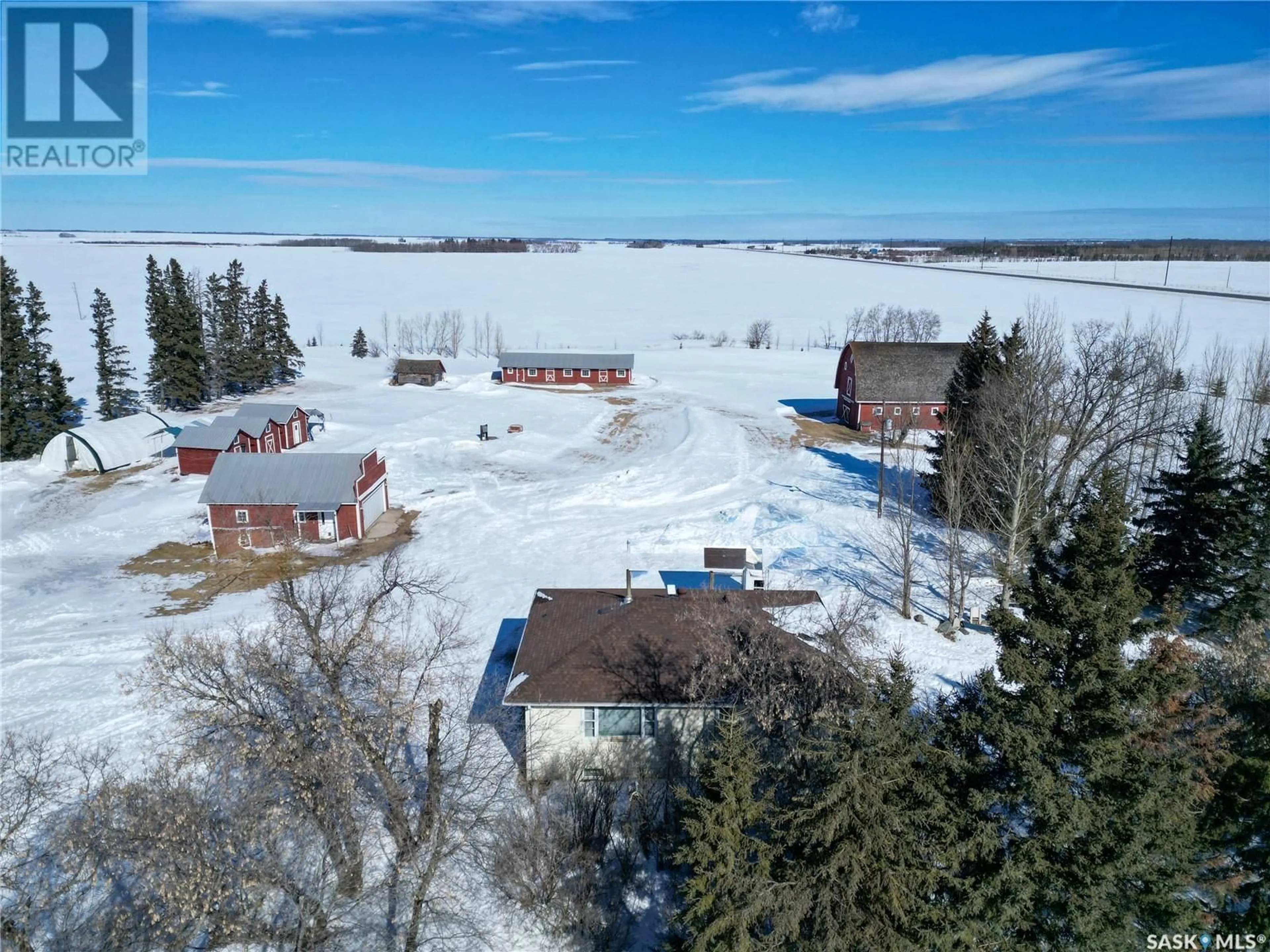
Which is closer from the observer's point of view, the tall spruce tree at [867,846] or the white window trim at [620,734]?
the tall spruce tree at [867,846]

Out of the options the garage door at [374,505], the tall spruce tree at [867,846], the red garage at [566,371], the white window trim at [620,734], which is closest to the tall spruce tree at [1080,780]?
the tall spruce tree at [867,846]

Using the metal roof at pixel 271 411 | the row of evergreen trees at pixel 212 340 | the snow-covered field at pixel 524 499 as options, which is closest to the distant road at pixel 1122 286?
the snow-covered field at pixel 524 499

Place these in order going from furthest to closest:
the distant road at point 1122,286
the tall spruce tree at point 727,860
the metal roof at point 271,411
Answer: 1. the distant road at point 1122,286
2. the metal roof at point 271,411
3. the tall spruce tree at point 727,860

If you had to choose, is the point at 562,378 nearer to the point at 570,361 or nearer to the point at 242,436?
the point at 570,361

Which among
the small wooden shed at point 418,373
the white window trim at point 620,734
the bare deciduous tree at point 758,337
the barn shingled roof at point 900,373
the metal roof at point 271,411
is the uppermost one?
the bare deciduous tree at point 758,337

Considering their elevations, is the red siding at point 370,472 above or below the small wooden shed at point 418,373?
below

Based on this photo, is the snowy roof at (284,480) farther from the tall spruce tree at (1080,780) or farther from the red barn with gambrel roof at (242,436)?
the tall spruce tree at (1080,780)

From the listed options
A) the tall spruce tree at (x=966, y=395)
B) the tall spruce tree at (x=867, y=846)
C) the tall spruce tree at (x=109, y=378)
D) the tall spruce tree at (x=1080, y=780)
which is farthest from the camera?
the tall spruce tree at (x=109, y=378)
